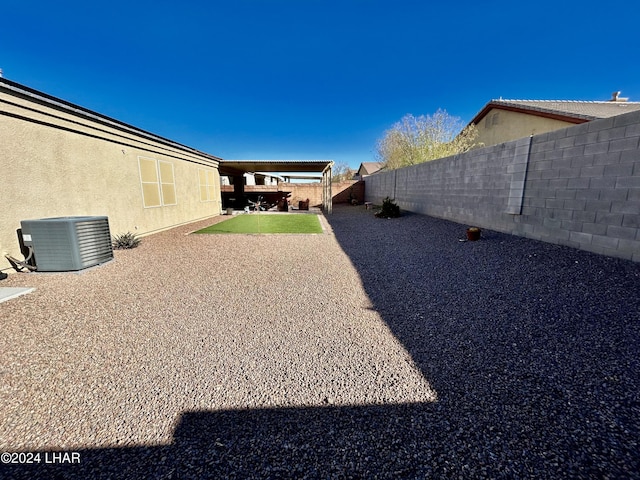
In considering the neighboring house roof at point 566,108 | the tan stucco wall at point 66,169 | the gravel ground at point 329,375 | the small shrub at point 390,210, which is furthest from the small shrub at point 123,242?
the neighboring house roof at point 566,108

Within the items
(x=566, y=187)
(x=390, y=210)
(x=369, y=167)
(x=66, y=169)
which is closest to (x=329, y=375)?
(x=566, y=187)

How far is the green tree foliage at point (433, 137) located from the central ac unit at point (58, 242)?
60.5 feet

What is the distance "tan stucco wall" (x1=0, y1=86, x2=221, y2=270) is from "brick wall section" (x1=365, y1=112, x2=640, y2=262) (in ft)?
32.2

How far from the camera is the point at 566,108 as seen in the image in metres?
13.0

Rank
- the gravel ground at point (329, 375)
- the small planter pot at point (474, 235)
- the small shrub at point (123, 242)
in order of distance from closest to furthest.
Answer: the gravel ground at point (329, 375), the small planter pot at point (474, 235), the small shrub at point (123, 242)

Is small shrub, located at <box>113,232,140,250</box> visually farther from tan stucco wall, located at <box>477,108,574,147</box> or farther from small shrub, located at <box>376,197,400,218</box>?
tan stucco wall, located at <box>477,108,574,147</box>

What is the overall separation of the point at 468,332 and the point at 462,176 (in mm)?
7184

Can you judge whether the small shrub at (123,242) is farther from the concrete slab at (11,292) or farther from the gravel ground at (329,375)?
the concrete slab at (11,292)

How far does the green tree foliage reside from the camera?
1721cm

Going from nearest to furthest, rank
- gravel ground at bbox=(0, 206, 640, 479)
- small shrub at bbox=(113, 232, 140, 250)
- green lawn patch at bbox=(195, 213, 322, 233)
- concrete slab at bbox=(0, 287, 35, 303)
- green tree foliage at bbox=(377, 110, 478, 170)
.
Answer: gravel ground at bbox=(0, 206, 640, 479) < concrete slab at bbox=(0, 287, 35, 303) < small shrub at bbox=(113, 232, 140, 250) < green lawn patch at bbox=(195, 213, 322, 233) < green tree foliage at bbox=(377, 110, 478, 170)

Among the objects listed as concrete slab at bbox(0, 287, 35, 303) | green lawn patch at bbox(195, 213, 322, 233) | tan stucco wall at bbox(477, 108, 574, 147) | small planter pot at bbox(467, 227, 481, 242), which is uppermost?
tan stucco wall at bbox(477, 108, 574, 147)

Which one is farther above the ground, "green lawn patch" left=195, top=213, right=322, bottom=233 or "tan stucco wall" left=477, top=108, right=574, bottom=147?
"tan stucco wall" left=477, top=108, right=574, bottom=147

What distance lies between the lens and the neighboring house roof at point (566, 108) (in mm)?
11555

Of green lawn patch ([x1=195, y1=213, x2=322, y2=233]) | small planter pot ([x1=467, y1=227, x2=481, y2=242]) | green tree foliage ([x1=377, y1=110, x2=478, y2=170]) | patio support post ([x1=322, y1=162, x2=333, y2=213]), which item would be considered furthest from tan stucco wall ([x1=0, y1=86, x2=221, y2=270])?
green tree foliage ([x1=377, y1=110, x2=478, y2=170])
